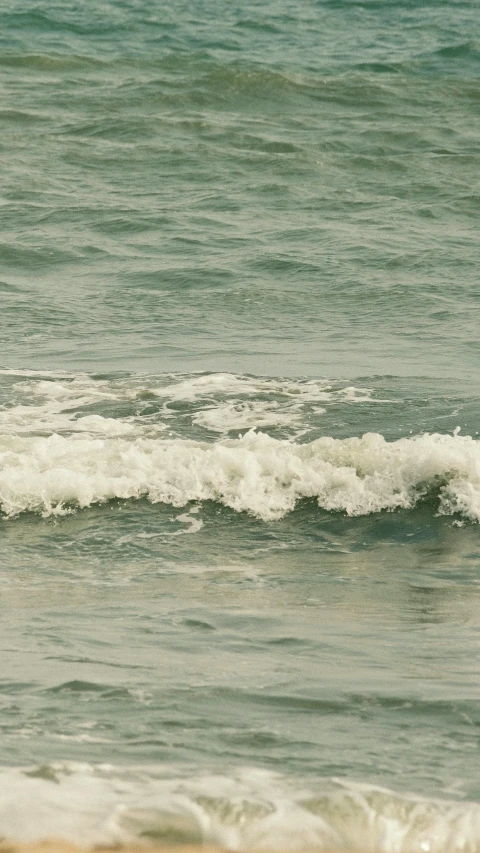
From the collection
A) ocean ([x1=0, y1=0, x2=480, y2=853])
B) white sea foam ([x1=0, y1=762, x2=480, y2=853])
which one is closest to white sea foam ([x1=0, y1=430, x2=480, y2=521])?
ocean ([x1=0, y1=0, x2=480, y2=853])

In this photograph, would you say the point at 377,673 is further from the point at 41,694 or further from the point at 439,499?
the point at 439,499

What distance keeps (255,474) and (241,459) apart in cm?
13

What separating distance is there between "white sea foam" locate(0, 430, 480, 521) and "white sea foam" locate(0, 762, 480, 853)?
3385 millimetres

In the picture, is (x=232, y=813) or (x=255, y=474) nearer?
(x=232, y=813)

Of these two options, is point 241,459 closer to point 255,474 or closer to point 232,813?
point 255,474

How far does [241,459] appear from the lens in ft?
23.5

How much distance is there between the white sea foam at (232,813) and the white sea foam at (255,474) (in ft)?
11.1

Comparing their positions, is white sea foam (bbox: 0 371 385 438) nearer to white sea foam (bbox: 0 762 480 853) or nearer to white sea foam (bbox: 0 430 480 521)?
white sea foam (bbox: 0 430 480 521)

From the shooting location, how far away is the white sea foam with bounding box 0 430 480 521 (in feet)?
22.4

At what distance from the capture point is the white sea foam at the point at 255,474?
6832 mm

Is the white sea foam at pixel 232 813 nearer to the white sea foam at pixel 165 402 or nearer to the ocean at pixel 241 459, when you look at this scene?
the ocean at pixel 241 459

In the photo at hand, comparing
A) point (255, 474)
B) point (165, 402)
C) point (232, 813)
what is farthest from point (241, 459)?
point (232, 813)

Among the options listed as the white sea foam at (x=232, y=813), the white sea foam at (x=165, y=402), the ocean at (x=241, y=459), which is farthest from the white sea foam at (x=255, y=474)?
the white sea foam at (x=232, y=813)

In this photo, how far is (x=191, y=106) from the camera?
18422mm
